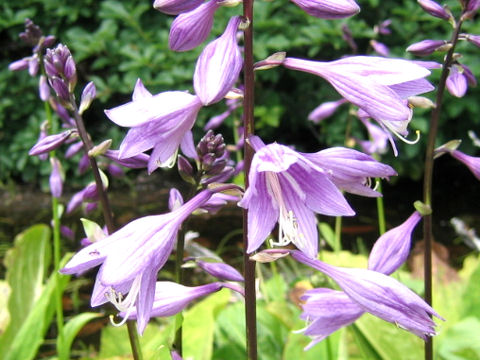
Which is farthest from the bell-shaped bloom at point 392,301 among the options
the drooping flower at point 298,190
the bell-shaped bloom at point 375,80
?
the bell-shaped bloom at point 375,80

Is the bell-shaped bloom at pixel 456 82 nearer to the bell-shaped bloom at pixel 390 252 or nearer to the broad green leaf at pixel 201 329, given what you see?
the bell-shaped bloom at pixel 390 252

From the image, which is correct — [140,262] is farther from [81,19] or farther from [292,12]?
[81,19]

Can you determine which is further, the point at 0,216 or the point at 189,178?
the point at 0,216

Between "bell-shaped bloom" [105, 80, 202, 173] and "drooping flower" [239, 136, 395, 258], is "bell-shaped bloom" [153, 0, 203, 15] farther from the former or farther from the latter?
"drooping flower" [239, 136, 395, 258]

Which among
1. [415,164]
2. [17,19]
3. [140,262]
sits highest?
[140,262]

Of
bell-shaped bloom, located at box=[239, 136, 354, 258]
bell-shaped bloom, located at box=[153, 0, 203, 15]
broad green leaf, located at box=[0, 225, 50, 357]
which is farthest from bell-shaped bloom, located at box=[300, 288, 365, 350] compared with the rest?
broad green leaf, located at box=[0, 225, 50, 357]

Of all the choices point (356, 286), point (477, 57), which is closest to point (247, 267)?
point (356, 286)

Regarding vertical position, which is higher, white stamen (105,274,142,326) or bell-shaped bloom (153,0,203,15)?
bell-shaped bloom (153,0,203,15)
